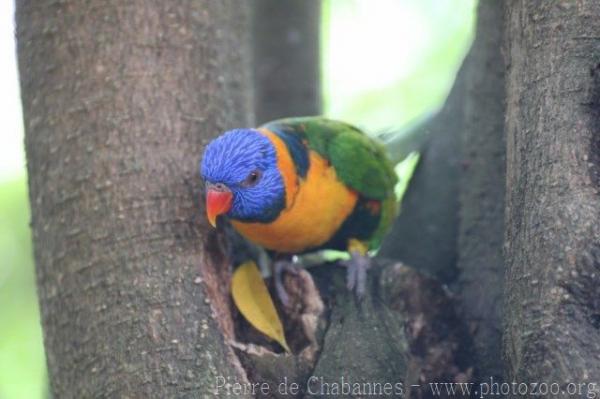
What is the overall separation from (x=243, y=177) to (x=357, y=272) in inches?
21.0

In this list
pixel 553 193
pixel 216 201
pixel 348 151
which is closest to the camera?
pixel 553 193

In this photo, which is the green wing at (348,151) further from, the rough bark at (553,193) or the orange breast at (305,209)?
the rough bark at (553,193)

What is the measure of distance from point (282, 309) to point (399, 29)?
137 inches

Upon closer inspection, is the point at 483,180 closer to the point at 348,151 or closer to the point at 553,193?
the point at 348,151

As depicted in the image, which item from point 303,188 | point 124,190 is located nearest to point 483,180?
point 303,188

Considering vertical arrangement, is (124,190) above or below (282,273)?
above

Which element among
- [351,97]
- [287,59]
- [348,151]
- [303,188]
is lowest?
[351,97]

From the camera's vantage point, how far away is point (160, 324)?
2.60 meters

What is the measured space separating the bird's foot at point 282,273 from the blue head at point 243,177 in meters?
0.17

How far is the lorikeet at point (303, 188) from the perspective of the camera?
3000 mm

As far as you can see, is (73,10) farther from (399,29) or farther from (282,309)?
(399,29)

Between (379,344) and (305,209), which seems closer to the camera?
(379,344)

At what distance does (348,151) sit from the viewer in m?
3.39

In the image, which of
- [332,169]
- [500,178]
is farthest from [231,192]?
[500,178]
